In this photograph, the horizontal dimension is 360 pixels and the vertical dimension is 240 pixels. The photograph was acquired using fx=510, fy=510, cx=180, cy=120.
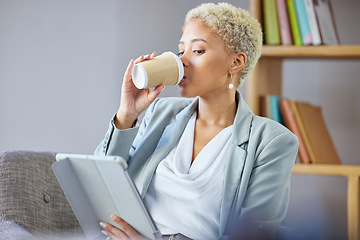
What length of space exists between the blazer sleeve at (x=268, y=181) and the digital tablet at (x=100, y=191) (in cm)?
30

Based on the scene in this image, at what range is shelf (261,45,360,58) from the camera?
1955mm

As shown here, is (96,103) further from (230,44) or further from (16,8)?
(230,44)

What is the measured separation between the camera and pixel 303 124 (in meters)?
2.02

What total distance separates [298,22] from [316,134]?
454mm

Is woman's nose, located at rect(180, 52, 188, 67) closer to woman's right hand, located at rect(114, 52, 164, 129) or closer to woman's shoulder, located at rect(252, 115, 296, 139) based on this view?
woman's right hand, located at rect(114, 52, 164, 129)

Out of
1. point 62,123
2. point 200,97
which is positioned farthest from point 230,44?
point 62,123

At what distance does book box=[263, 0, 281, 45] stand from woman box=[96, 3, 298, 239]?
572 millimetres

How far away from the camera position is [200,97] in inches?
57.6

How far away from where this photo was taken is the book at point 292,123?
2.01m

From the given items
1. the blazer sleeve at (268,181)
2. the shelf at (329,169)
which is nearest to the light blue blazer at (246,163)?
the blazer sleeve at (268,181)

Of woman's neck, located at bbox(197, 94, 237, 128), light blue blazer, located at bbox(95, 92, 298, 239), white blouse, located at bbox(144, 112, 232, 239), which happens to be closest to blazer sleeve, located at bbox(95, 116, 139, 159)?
light blue blazer, located at bbox(95, 92, 298, 239)

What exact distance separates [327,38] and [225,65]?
776 millimetres

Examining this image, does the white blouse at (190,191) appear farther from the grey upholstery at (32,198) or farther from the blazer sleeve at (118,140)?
the grey upholstery at (32,198)

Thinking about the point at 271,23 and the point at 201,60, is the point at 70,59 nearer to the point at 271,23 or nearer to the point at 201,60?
the point at 271,23
